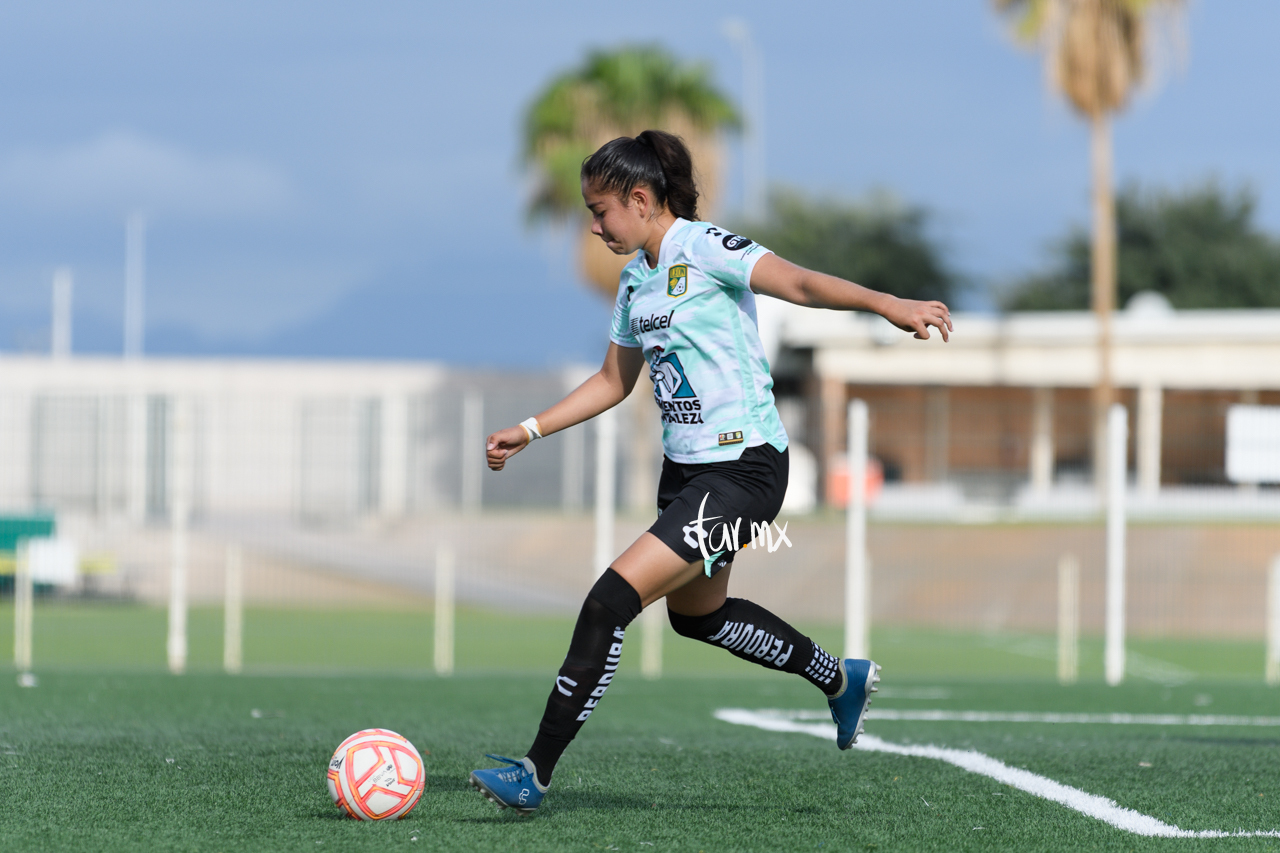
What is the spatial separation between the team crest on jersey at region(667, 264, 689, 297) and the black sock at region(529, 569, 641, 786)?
0.83 metres

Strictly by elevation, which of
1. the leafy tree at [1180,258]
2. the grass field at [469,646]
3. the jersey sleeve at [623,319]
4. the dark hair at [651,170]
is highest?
the leafy tree at [1180,258]

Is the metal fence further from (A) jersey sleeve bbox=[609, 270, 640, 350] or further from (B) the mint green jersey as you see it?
(B) the mint green jersey

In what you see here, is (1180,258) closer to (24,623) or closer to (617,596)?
(24,623)

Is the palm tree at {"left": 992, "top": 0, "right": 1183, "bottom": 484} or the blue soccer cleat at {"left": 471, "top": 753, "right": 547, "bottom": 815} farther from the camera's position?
the palm tree at {"left": 992, "top": 0, "right": 1183, "bottom": 484}

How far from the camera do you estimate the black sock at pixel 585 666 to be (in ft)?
14.4

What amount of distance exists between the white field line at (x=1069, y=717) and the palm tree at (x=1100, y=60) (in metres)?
17.5

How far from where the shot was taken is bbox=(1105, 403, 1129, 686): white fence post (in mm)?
11805

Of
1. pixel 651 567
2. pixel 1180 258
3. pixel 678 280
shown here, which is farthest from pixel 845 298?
pixel 1180 258

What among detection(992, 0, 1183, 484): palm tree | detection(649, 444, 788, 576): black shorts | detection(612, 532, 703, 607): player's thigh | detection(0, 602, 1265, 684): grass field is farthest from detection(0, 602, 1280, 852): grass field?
detection(992, 0, 1183, 484): palm tree

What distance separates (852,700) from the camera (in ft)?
16.5

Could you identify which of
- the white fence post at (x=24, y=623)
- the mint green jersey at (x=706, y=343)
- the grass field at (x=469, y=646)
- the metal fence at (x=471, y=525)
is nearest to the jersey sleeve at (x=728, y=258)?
the mint green jersey at (x=706, y=343)

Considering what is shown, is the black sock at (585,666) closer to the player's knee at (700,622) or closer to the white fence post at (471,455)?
the player's knee at (700,622)

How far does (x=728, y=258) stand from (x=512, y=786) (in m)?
1.62

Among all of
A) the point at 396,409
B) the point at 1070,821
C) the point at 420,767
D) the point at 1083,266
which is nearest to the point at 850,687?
the point at 1070,821
